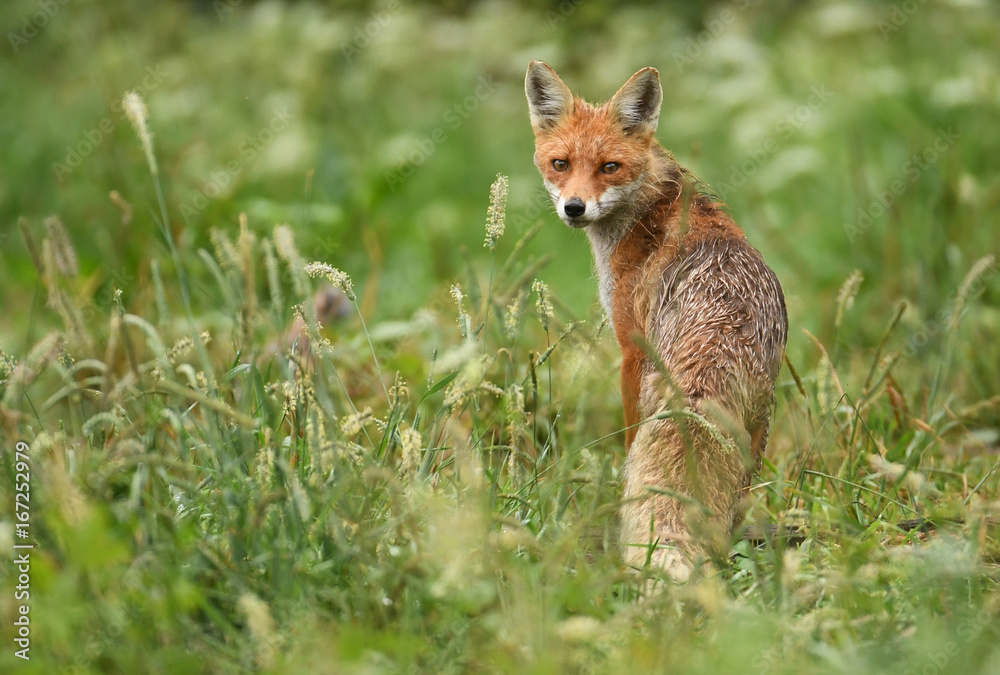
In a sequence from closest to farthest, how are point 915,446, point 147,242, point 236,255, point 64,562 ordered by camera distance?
point 64,562 → point 236,255 → point 915,446 → point 147,242

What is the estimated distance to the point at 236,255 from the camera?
3010mm

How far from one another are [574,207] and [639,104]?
26.2 inches

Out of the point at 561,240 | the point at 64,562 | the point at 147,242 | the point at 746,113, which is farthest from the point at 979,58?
the point at 64,562

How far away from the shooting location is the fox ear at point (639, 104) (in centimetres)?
417

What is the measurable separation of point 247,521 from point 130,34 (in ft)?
34.5

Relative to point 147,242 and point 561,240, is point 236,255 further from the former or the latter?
point 561,240
